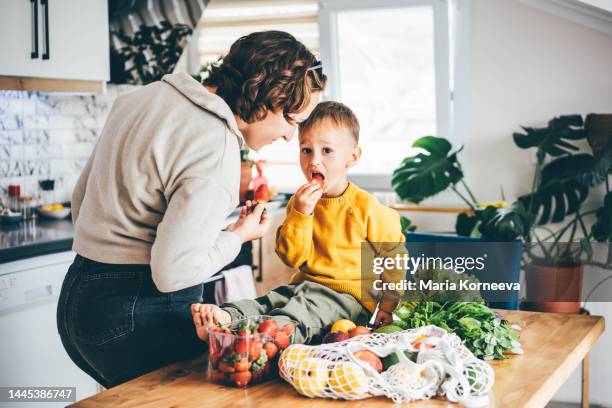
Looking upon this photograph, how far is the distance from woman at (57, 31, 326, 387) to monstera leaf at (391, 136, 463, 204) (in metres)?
2.09

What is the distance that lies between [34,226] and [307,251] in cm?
170

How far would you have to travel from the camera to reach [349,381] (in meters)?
1.44

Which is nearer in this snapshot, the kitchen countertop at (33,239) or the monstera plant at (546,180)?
the kitchen countertop at (33,239)

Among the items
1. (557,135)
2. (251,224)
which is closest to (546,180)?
(557,135)

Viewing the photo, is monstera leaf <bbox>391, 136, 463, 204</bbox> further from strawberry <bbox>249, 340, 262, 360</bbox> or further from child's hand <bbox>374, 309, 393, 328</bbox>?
strawberry <bbox>249, 340, 262, 360</bbox>

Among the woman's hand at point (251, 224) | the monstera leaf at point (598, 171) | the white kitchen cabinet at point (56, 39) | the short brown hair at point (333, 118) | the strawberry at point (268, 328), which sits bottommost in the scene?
the strawberry at point (268, 328)

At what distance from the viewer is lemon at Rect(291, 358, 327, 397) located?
1.47 meters

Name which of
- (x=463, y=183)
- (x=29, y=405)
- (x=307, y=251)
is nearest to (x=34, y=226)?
(x=29, y=405)

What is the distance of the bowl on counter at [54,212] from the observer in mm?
3406

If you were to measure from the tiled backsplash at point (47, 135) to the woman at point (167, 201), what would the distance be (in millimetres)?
1882

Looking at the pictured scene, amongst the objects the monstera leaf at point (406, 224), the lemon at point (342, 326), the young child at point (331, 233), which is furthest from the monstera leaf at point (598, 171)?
the lemon at point (342, 326)

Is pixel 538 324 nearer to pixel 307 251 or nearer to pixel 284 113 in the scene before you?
pixel 307 251

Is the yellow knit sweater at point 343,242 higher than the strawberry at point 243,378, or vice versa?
the yellow knit sweater at point 343,242

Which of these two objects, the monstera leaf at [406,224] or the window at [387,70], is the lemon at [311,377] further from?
the window at [387,70]
